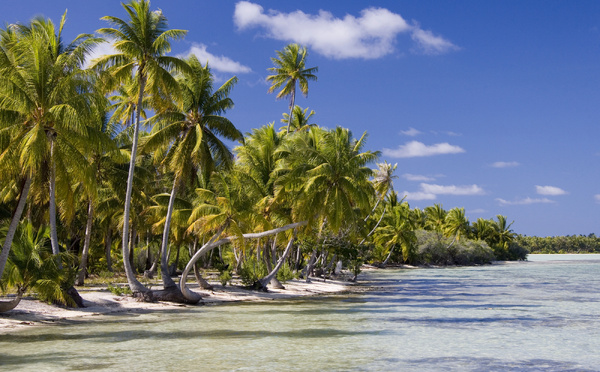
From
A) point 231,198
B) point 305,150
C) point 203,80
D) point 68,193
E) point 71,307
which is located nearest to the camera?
point 68,193

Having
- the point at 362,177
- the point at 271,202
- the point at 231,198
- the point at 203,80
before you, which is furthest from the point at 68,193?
the point at 362,177

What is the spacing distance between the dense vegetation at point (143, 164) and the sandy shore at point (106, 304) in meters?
0.75

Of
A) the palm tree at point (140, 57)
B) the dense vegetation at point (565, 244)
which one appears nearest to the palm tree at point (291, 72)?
the palm tree at point (140, 57)

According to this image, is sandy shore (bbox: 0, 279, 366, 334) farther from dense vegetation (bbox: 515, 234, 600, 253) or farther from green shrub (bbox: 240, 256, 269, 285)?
dense vegetation (bbox: 515, 234, 600, 253)

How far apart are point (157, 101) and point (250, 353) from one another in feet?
46.7

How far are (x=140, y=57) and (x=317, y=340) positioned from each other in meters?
14.1

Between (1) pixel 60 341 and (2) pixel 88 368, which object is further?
(1) pixel 60 341

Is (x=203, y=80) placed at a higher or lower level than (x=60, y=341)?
higher

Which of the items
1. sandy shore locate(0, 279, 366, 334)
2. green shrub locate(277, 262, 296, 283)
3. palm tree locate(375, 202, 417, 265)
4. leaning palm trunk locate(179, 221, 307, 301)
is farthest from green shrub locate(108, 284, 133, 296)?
palm tree locate(375, 202, 417, 265)

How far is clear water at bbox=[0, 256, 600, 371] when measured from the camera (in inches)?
491

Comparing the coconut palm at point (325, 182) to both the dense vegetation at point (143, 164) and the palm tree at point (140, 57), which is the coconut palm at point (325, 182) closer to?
Result: the dense vegetation at point (143, 164)

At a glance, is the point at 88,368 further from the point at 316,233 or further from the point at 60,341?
the point at 316,233

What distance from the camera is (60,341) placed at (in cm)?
1438

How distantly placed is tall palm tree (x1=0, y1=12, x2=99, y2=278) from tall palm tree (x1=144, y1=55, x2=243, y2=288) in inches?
256
